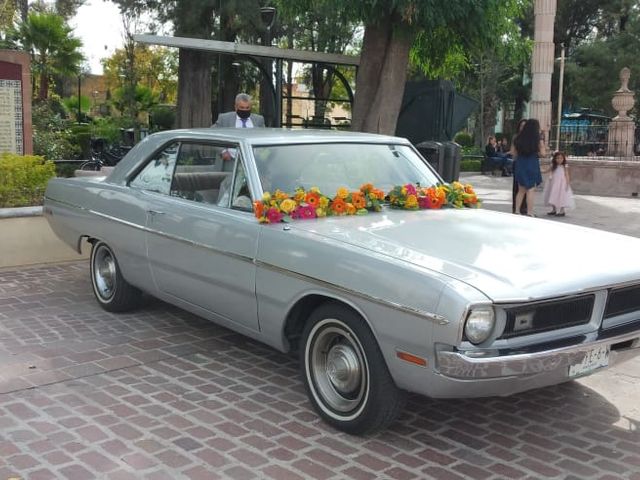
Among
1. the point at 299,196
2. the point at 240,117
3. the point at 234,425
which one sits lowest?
the point at 234,425

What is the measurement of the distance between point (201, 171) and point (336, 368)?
2034 mm

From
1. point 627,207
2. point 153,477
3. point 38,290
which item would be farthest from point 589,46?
point 153,477

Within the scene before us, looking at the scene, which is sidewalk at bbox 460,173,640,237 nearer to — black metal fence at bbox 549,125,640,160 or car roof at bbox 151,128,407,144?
black metal fence at bbox 549,125,640,160

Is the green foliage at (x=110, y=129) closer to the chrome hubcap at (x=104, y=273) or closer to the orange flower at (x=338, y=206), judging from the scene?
the chrome hubcap at (x=104, y=273)

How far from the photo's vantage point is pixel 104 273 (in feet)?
20.2

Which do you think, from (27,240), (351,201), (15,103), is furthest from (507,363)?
(15,103)

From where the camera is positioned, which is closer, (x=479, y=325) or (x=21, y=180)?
(x=479, y=325)

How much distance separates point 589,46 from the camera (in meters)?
36.7

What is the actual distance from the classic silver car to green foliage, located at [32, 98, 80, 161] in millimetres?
9280

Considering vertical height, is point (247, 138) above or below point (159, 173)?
above

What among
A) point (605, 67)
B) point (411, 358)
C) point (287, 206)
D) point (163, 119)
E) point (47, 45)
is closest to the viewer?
point (411, 358)

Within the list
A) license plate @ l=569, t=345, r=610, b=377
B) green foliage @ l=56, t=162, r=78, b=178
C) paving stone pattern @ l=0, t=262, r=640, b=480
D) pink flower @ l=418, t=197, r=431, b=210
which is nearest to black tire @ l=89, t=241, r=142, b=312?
paving stone pattern @ l=0, t=262, r=640, b=480

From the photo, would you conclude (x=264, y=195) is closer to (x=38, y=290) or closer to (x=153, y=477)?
(x=153, y=477)

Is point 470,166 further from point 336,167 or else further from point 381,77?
point 336,167
